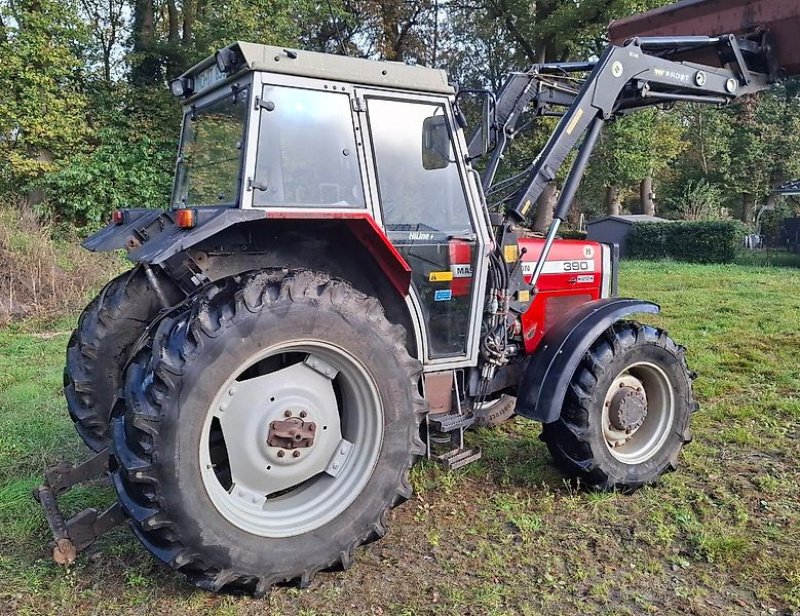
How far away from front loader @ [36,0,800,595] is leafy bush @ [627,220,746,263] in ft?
52.9

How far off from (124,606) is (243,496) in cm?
65

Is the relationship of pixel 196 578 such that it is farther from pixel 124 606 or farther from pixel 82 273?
pixel 82 273

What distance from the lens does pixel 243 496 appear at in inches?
121

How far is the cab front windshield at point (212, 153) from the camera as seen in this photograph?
3.36 metres

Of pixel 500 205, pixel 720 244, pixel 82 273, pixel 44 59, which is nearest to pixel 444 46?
pixel 720 244

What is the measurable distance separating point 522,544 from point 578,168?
226cm

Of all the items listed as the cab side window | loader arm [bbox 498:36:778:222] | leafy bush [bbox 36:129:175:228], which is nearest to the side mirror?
the cab side window

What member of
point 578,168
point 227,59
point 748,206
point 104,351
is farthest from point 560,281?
point 748,206

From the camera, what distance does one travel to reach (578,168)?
4215mm

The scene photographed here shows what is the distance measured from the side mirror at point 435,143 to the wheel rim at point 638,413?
1638mm

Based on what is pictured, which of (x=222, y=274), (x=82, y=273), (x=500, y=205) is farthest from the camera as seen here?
(x=82, y=273)

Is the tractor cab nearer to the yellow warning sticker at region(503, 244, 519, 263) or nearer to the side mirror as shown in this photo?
the side mirror

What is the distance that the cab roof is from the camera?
3152 mm

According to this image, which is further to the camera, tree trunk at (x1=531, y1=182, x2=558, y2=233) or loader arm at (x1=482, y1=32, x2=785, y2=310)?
tree trunk at (x1=531, y1=182, x2=558, y2=233)
